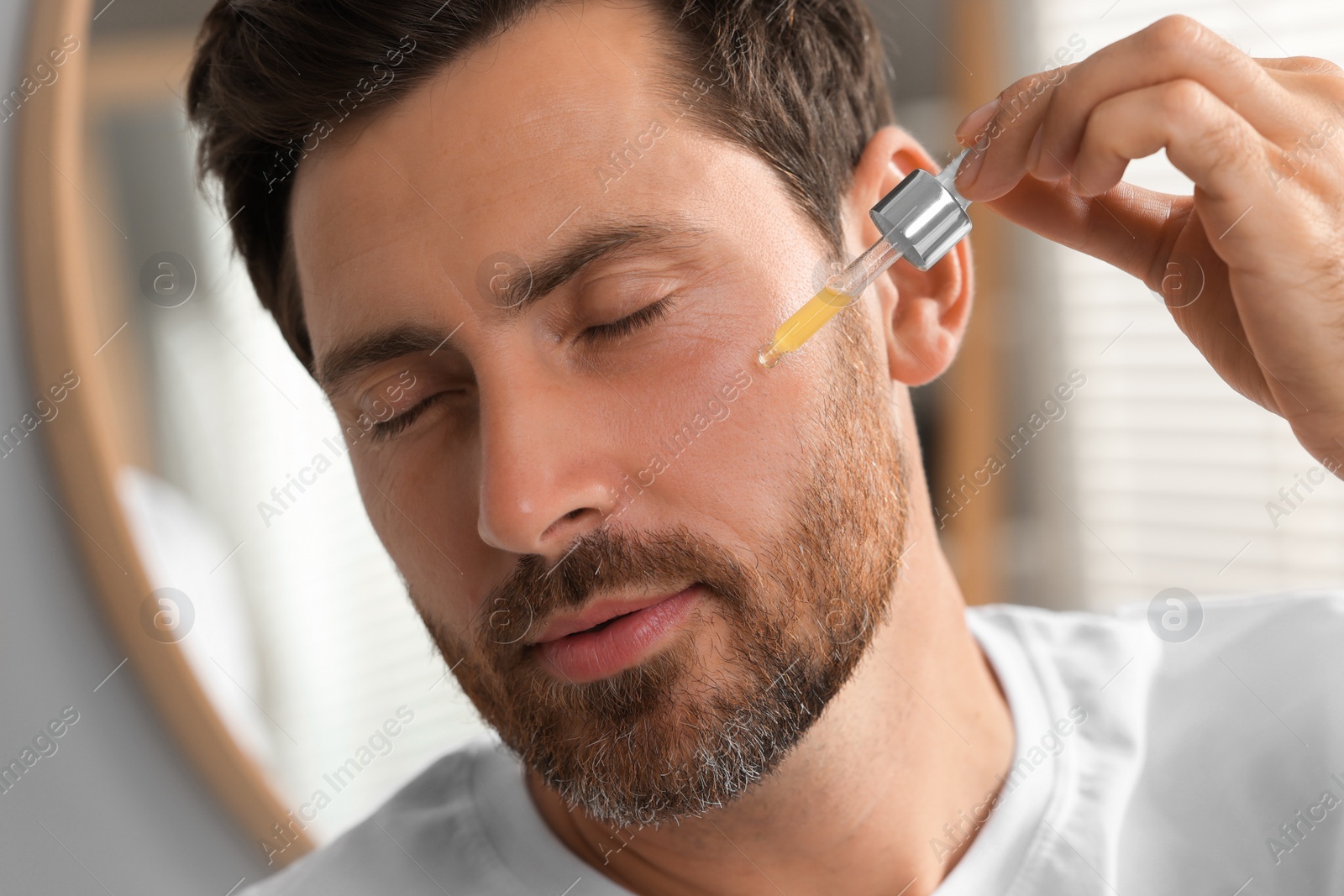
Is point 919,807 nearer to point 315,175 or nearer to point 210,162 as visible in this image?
point 315,175

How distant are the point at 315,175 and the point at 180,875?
4.11ft

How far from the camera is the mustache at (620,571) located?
0.83 meters

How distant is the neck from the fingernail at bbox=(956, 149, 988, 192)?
1.29 feet

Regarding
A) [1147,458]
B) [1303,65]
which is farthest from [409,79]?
[1147,458]

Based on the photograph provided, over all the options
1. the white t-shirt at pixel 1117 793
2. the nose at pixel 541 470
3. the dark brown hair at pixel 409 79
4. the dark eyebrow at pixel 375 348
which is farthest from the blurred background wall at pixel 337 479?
the nose at pixel 541 470

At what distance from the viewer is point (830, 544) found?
900mm

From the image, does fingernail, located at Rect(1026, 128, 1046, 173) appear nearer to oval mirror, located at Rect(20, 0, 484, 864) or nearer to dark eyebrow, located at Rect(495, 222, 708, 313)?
dark eyebrow, located at Rect(495, 222, 708, 313)

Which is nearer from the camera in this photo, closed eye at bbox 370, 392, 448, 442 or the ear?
closed eye at bbox 370, 392, 448, 442

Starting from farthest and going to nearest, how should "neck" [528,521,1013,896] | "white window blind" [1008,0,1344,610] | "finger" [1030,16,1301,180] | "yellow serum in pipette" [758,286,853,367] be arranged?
"white window blind" [1008,0,1344,610] < "neck" [528,521,1013,896] < "yellow serum in pipette" [758,286,853,367] < "finger" [1030,16,1301,180]

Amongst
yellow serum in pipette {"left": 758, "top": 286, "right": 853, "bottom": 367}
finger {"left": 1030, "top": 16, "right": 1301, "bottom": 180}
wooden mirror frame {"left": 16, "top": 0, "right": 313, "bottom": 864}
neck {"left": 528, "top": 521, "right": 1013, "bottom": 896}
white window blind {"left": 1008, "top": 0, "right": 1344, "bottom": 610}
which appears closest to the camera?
finger {"left": 1030, "top": 16, "right": 1301, "bottom": 180}

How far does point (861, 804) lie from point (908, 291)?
522 mm

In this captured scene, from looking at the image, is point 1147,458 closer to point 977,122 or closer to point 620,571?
point 977,122

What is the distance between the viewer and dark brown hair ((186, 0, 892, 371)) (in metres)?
0.92

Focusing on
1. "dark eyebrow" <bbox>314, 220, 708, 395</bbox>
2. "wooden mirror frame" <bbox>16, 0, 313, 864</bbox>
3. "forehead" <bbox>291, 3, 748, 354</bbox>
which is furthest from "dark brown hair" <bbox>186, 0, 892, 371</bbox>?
"wooden mirror frame" <bbox>16, 0, 313, 864</bbox>
